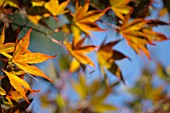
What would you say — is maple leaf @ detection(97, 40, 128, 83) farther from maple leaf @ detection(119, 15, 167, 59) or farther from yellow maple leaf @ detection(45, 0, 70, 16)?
yellow maple leaf @ detection(45, 0, 70, 16)

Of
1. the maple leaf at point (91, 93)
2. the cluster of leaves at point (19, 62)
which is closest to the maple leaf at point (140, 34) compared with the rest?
the cluster of leaves at point (19, 62)

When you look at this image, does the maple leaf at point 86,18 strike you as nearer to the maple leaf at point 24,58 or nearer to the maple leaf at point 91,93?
the maple leaf at point 24,58

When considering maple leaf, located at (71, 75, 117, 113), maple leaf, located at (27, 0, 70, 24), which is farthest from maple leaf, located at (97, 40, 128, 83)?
maple leaf, located at (71, 75, 117, 113)

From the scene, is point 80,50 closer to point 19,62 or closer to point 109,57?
point 109,57

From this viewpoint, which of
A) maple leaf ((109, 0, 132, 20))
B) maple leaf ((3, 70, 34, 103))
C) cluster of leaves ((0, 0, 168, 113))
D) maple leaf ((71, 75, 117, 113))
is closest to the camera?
maple leaf ((3, 70, 34, 103))

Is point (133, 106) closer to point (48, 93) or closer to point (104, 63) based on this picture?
point (48, 93)

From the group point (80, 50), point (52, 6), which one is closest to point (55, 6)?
point (52, 6)
